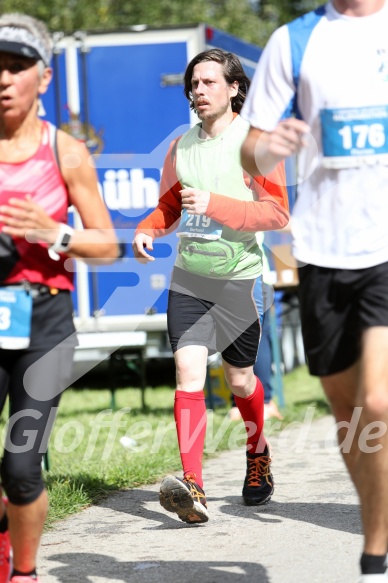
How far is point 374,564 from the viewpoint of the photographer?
12.5 ft

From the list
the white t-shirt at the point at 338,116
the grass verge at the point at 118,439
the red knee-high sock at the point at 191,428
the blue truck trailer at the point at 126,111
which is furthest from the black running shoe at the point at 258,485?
the blue truck trailer at the point at 126,111

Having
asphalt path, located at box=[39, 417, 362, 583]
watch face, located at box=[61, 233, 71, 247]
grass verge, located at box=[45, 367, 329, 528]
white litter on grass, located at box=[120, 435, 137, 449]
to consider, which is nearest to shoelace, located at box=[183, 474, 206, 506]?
asphalt path, located at box=[39, 417, 362, 583]

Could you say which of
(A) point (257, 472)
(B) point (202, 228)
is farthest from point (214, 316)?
(A) point (257, 472)

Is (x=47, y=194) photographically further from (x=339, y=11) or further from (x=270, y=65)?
(x=339, y=11)

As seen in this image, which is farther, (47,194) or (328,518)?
(328,518)

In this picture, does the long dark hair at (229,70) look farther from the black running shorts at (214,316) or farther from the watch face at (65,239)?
the watch face at (65,239)

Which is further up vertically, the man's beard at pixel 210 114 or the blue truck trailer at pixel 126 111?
the man's beard at pixel 210 114

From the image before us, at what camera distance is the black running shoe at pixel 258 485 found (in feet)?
19.7

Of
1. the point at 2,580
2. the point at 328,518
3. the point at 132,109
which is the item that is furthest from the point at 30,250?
the point at 132,109

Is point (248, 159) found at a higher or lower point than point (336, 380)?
higher

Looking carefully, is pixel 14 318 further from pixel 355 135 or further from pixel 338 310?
pixel 355 135

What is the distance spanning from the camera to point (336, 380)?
13.2 ft

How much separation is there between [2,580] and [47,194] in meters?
1.28

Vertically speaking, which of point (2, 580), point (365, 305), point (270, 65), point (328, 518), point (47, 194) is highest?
point (270, 65)
